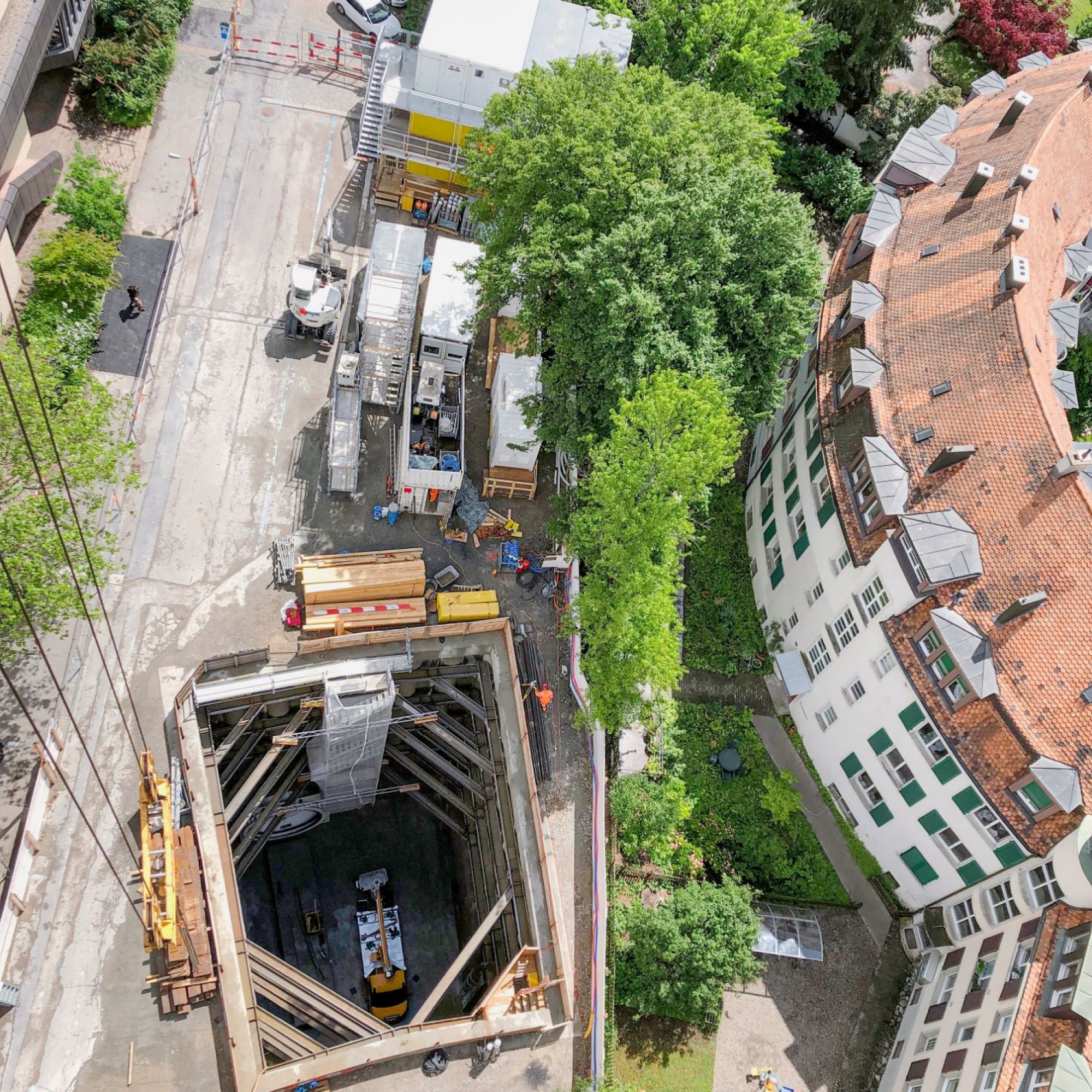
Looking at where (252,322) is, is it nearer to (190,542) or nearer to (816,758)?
(190,542)

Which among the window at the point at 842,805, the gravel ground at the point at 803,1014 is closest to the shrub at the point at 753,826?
the window at the point at 842,805

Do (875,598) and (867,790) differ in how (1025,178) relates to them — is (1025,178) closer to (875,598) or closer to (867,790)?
(875,598)

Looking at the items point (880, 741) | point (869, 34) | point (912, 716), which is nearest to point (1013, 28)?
point (869, 34)

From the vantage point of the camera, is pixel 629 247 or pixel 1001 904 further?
pixel 629 247

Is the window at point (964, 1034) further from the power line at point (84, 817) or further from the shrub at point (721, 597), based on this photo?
the power line at point (84, 817)

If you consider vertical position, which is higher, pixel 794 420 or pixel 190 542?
pixel 794 420

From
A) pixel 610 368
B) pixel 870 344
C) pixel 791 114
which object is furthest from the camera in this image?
pixel 791 114

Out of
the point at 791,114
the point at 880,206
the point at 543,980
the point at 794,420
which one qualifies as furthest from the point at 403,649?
the point at 791,114
